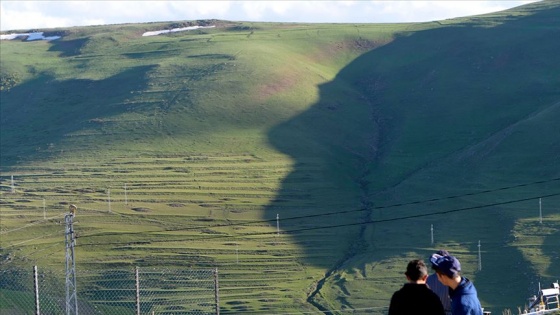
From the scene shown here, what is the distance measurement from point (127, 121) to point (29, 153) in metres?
9.82

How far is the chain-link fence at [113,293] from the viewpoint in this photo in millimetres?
44281

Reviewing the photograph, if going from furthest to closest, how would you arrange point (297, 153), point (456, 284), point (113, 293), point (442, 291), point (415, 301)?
point (297, 153) → point (113, 293) → point (442, 291) → point (456, 284) → point (415, 301)

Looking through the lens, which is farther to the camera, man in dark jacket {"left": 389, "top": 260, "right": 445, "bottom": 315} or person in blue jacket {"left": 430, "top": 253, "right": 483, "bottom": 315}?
person in blue jacket {"left": 430, "top": 253, "right": 483, "bottom": 315}

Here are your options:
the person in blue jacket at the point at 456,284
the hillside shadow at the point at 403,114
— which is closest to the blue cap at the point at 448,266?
the person in blue jacket at the point at 456,284

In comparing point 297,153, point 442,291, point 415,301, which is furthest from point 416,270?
point 297,153

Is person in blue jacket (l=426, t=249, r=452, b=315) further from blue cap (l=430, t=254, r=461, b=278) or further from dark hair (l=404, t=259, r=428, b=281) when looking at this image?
dark hair (l=404, t=259, r=428, b=281)

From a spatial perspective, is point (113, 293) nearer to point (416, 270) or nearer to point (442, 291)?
point (442, 291)

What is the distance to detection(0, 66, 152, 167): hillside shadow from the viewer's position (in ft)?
304

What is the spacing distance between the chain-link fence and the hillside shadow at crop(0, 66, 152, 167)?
36.0 m

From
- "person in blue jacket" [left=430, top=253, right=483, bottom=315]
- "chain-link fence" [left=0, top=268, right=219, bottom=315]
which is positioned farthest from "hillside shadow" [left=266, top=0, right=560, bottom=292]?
"person in blue jacket" [left=430, top=253, right=483, bottom=315]

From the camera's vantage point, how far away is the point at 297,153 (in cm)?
8712

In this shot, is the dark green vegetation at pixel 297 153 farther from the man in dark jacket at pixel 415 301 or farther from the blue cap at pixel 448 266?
the man in dark jacket at pixel 415 301

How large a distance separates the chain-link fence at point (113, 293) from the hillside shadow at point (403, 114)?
34.5 ft

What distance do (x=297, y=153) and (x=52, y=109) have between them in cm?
3005
